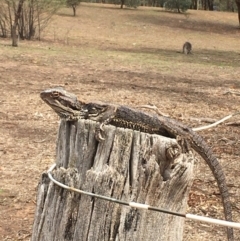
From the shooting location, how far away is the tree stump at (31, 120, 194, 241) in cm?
202

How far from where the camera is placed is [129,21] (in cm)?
2792

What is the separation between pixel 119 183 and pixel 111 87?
8416 mm

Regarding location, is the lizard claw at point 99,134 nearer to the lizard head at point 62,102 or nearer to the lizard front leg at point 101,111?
the lizard front leg at point 101,111

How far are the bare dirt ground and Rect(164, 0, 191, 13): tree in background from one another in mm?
7372

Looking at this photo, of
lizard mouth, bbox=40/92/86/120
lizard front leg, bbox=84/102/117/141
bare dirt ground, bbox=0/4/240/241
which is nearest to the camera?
lizard mouth, bbox=40/92/86/120

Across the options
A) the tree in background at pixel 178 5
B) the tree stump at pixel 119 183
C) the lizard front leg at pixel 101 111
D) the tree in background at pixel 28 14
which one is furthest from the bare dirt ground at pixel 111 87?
the tree in background at pixel 178 5

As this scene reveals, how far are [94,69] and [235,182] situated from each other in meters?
7.54

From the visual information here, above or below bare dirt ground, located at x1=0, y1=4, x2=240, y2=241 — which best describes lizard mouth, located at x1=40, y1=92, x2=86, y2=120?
above

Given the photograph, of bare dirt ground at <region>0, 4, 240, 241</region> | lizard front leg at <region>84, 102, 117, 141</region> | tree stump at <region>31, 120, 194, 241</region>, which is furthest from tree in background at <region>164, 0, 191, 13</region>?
tree stump at <region>31, 120, 194, 241</region>

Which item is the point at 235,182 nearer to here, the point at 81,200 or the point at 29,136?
the point at 29,136

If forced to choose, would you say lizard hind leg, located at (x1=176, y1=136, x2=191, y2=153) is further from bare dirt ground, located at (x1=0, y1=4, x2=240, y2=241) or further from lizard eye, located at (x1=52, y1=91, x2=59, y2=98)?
bare dirt ground, located at (x1=0, y1=4, x2=240, y2=241)

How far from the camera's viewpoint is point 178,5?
32.9 meters

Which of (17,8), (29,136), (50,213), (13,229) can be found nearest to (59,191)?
(50,213)

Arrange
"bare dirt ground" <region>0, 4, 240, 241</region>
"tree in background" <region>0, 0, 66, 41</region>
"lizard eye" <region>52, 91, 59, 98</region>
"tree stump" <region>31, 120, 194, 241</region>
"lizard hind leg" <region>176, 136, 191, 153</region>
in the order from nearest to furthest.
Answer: "tree stump" <region>31, 120, 194, 241</region>, "lizard hind leg" <region>176, 136, 191, 153</region>, "lizard eye" <region>52, 91, 59, 98</region>, "bare dirt ground" <region>0, 4, 240, 241</region>, "tree in background" <region>0, 0, 66, 41</region>
